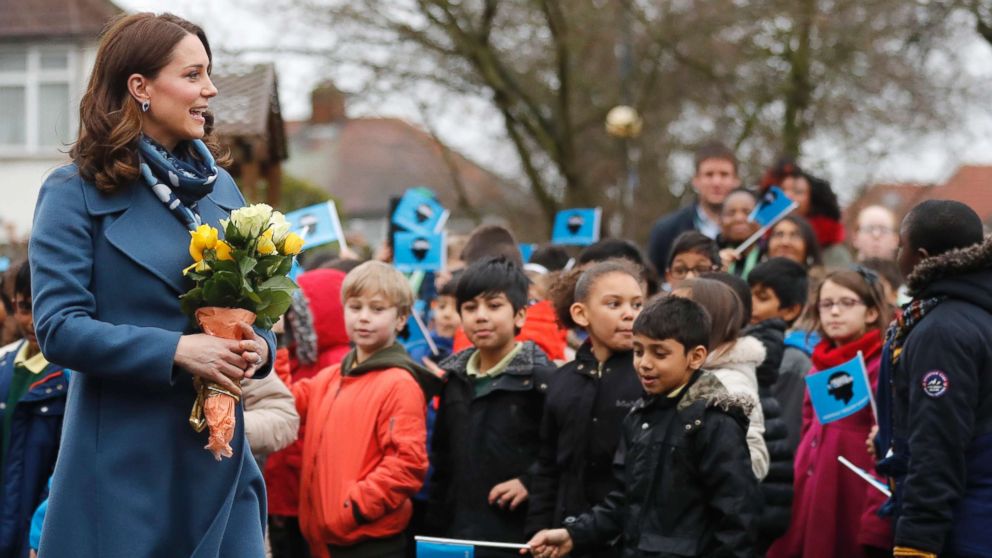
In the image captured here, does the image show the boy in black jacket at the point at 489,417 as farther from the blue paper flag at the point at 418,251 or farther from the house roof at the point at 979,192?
the house roof at the point at 979,192

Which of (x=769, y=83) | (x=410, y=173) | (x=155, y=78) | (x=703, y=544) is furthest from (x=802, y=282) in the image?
(x=410, y=173)

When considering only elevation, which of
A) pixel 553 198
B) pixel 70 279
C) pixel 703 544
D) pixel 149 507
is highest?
pixel 553 198

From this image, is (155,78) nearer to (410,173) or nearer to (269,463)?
(269,463)

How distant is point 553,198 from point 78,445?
17.8 metres

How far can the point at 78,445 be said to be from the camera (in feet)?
12.5

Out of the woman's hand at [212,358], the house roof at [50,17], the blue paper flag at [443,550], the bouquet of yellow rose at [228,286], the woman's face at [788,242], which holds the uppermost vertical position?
the house roof at [50,17]

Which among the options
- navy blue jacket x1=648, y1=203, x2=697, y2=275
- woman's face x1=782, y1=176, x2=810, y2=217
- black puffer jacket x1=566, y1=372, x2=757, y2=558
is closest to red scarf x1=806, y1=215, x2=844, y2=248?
woman's face x1=782, y1=176, x2=810, y2=217

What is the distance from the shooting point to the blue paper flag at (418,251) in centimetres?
900

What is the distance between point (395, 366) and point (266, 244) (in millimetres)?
2696

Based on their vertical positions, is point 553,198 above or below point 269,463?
above

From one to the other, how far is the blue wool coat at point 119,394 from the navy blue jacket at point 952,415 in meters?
2.41

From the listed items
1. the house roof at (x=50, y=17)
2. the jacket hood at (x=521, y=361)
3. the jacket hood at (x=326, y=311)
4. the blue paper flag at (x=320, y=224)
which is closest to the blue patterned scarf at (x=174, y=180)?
the jacket hood at (x=521, y=361)

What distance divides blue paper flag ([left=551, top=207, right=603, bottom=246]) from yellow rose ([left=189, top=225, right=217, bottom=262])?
6274 millimetres

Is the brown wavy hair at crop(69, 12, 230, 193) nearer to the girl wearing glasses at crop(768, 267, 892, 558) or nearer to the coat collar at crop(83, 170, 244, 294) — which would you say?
the coat collar at crop(83, 170, 244, 294)
